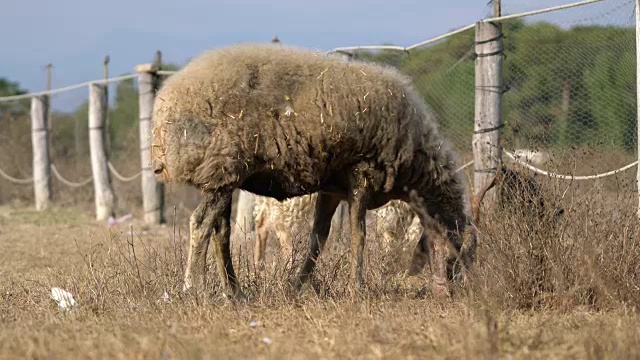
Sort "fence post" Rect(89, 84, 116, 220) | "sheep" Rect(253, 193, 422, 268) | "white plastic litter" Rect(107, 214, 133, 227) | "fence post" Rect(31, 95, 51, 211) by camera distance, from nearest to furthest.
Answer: "sheep" Rect(253, 193, 422, 268)
"white plastic litter" Rect(107, 214, 133, 227)
"fence post" Rect(89, 84, 116, 220)
"fence post" Rect(31, 95, 51, 211)

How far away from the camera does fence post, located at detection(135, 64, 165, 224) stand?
15766mm

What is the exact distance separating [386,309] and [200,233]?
1452 millimetres

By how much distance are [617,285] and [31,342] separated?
3797mm

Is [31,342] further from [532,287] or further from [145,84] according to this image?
[145,84]

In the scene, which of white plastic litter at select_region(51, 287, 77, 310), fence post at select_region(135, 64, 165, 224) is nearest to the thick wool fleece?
white plastic litter at select_region(51, 287, 77, 310)

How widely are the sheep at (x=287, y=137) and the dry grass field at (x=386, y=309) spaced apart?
1.21 ft

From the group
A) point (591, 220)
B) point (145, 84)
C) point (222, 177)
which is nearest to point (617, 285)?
point (591, 220)

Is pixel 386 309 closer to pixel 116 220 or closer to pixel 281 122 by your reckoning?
pixel 281 122

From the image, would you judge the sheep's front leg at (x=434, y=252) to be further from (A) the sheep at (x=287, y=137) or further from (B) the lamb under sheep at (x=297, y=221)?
(B) the lamb under sheep at (x=297, y=221)

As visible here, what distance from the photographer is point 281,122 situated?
723cm

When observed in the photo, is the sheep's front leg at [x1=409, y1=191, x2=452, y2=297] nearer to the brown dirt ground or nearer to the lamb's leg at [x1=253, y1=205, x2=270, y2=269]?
the brown dirt ground

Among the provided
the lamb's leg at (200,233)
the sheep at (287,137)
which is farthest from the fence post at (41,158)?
the lamb's leg at (200,233)

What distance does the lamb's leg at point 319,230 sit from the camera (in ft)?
27.1

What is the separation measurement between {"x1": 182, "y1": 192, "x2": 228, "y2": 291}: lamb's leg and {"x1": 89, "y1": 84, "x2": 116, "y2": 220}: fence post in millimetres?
10273
